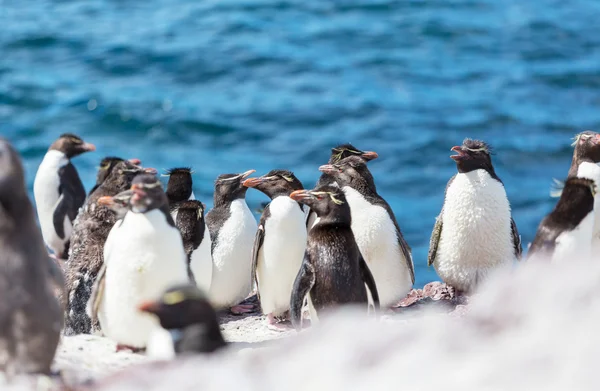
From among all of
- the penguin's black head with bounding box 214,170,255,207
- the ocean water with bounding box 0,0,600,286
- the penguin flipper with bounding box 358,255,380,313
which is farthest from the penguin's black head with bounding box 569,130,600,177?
the ocean water with bounding box 0,0,600,286

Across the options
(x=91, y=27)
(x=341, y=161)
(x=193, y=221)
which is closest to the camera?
(x=193, y=221)

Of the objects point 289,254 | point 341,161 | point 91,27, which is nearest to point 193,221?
point 289,254

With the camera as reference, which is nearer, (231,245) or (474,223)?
(474,223)

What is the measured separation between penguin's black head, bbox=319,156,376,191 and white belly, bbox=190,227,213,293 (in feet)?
3.86

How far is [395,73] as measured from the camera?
67.7 ft

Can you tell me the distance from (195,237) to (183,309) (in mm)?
2524

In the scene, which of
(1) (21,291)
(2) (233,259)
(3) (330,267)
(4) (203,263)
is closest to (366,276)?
(3) (330,267)

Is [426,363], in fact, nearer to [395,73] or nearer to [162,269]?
[162,269]

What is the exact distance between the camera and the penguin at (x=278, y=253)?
7758 millimetres

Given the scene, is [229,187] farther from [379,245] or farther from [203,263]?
[379,245]

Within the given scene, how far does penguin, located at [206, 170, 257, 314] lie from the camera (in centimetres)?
812

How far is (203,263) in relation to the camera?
7.54 m

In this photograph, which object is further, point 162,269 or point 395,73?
point 395,73

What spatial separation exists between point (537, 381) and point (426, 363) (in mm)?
490
